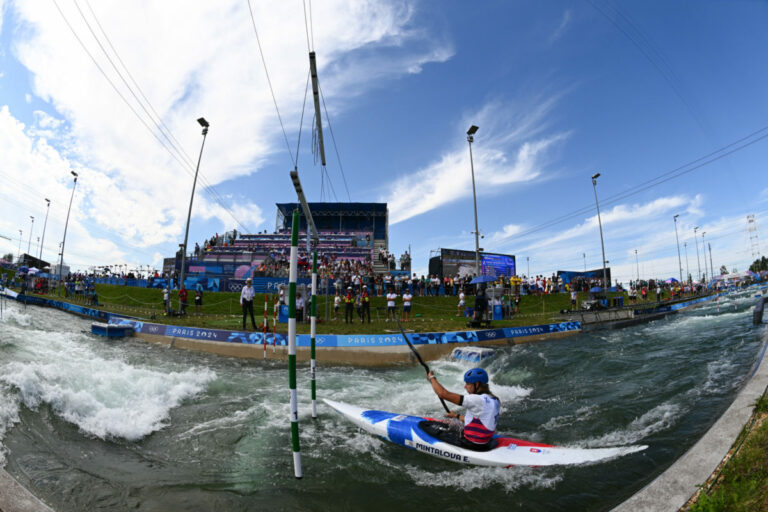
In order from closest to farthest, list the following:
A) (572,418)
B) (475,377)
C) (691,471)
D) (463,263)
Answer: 1. (691,471)
2. (475,377)
3. (572,418)
4. (463,263)

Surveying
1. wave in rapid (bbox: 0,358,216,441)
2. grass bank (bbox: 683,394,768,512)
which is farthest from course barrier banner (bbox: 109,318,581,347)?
grass bank (bbox: 683,394,768,512)

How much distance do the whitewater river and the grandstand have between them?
19.6m

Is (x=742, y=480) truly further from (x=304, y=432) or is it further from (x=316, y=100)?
(x=316, y=100)

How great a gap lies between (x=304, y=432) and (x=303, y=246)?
39.9 meters

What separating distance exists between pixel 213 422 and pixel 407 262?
115 ft

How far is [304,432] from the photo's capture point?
6617 mm

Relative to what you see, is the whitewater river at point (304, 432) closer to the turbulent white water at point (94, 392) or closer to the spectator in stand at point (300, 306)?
the turbulent white water at point (94, 392)

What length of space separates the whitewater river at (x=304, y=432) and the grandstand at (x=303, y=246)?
19.6 metres

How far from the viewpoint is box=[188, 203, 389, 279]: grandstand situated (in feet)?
106

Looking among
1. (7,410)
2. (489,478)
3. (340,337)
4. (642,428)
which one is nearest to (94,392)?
(7,410)

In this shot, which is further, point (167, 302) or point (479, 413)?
point (167, 302)

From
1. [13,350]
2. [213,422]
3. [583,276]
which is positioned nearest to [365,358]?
[213,422]

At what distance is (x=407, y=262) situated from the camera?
135 feet

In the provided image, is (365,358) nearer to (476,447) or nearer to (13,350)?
(476,447)
